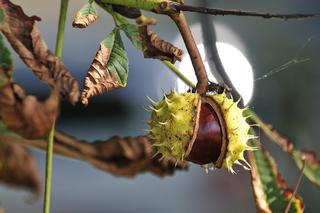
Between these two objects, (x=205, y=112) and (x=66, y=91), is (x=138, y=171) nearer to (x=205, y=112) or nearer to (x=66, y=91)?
(x=205, y=112)

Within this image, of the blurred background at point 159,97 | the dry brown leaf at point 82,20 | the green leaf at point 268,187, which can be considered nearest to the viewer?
the dry brown leaf at point 82,20

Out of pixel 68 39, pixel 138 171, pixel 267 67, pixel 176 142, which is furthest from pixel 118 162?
pixel 68 39

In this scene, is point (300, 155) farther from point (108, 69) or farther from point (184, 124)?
point (108, 69)

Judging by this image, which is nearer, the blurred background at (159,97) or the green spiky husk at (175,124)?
the green spiky husk at (175,124)

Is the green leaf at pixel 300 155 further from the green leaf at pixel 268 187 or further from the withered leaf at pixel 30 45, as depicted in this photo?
the withered leaf at pixel 30 45

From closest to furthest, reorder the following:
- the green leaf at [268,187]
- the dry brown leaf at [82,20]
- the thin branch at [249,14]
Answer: the thin branch at [249,14], the dry brown leaf at [82,20], the green leaf at [268,187]

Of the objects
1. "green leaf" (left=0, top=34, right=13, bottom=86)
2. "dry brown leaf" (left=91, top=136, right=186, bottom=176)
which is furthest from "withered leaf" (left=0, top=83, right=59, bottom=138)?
"dry brown leaf" (left=91, top=136, right=186, bottom=176)

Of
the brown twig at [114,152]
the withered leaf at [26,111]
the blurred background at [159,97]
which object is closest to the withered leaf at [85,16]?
the withered leaf at [26,111]
